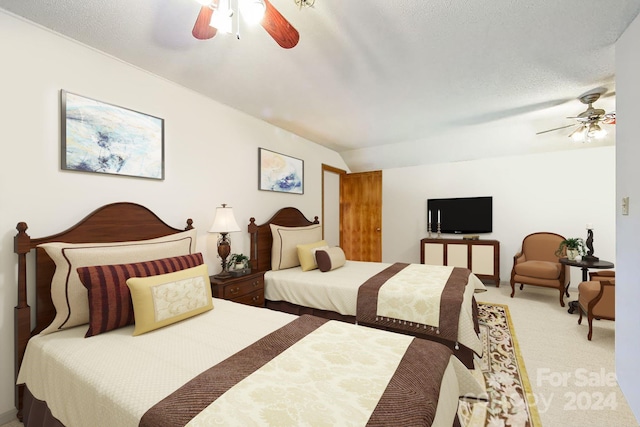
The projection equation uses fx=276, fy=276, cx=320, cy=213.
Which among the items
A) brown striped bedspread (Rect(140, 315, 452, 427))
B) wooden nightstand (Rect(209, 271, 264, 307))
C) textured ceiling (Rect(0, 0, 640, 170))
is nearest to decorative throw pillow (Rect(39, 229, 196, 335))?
wooden nightstand (Rect(209, 271, 264, 307))

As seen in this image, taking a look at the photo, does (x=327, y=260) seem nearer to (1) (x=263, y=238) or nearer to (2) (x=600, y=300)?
(1) (x=263, y=238)

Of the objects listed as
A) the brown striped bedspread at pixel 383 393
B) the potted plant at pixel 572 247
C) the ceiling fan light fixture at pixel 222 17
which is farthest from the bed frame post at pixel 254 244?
the potted plant at pixel 572 247

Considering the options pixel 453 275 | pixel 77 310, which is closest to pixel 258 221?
pixel 77 310

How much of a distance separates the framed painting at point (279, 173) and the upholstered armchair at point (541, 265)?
3.46 metres

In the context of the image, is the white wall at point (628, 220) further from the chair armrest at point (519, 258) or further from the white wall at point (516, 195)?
the white wall at point (516, 195)

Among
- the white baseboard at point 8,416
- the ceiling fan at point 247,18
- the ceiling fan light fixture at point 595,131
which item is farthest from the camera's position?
the ceiling fan light fixture at point 595,131

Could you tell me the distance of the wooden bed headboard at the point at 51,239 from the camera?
1.68 m

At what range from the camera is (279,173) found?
393cm

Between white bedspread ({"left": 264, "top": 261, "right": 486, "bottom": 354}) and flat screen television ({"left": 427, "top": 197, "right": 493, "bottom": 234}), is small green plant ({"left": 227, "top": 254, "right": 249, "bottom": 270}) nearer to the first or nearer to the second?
white bedspread ({"left": 264, "top": 261, "right": 486, "bottom": 354})

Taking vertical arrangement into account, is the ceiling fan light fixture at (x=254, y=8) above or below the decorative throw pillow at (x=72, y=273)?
above

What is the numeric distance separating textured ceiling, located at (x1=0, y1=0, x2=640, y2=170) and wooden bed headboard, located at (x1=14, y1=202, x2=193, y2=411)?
1259 mm

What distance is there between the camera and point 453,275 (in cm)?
290

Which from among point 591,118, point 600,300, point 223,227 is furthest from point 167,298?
point 591,118

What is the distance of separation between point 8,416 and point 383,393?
2.35 m
